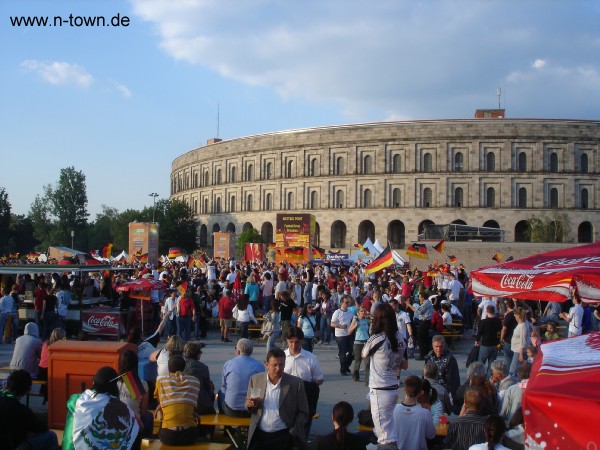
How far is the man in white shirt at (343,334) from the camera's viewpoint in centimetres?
1333

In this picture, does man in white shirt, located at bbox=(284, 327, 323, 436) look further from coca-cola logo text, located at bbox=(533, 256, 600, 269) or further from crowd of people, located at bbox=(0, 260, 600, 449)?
coca-cola logo text, located at bbox=(533, 256, 600, 269)

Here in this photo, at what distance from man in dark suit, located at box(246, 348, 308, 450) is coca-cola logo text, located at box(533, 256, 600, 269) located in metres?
3.59

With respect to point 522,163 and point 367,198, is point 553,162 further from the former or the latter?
point 367,198

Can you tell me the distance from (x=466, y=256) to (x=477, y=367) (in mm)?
35019

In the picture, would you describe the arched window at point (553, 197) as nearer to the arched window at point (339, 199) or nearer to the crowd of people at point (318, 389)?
the arched window at point (339, 199)

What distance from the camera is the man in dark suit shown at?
609 centimetres

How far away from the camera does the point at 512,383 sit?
805 centimetres

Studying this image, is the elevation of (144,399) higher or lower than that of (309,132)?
lower

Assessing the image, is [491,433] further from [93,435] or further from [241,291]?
[241,291]

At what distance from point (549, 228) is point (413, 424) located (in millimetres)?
61849

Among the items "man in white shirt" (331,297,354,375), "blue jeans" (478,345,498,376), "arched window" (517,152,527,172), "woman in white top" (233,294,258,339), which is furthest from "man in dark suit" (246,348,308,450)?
"arched window" (517,152,527,172)

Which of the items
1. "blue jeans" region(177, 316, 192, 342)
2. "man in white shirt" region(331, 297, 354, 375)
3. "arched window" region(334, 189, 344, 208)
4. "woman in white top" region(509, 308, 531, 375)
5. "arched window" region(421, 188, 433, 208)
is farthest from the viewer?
"arched window" region(334, 189, 344, 208)

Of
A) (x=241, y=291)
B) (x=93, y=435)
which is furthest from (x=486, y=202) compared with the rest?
(x=93, y=435)

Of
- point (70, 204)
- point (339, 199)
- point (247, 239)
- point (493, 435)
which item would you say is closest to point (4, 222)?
point (70, 204)
